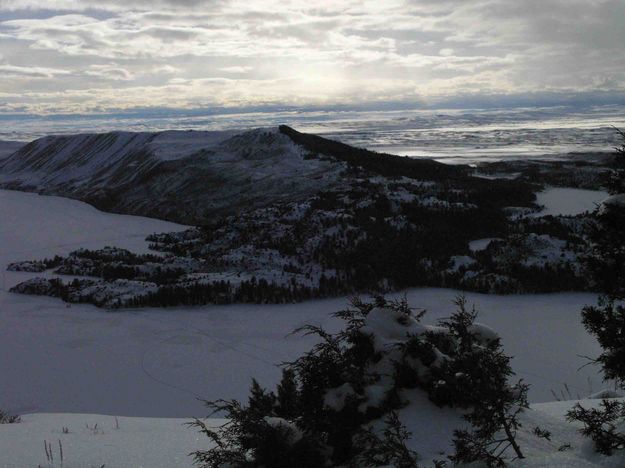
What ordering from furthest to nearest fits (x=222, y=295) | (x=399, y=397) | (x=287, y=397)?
(x=222, y=295) → (x=287, y=397) → (x=399, y=397)

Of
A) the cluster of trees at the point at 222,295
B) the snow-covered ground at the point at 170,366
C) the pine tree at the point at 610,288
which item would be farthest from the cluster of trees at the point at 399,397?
the cluster of trees at the point at 222,295

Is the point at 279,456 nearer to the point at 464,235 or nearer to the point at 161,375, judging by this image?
the point at 161,375

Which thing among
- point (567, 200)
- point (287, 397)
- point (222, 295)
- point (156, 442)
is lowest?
point (222, 295)

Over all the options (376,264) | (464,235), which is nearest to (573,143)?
(464,235)

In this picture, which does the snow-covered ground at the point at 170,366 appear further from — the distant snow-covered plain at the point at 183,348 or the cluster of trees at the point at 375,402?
the cluster of trees at the point at 375,402

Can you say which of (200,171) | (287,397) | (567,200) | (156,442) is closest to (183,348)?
(156,442)

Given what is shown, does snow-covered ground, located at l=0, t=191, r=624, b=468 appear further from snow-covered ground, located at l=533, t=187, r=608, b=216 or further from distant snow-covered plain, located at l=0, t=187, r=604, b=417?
snow-covered ground, located at l=533, t=187, r=608, b=216

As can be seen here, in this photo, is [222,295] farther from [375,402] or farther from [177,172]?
[177,172]

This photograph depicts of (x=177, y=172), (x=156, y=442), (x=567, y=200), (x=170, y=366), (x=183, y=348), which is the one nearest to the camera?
(x=156, y=442)

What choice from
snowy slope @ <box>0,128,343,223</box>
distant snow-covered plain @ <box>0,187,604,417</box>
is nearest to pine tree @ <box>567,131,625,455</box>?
distant snow-covered plain @ <box>0,187,604,417</box>

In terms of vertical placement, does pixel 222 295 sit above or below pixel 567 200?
below
